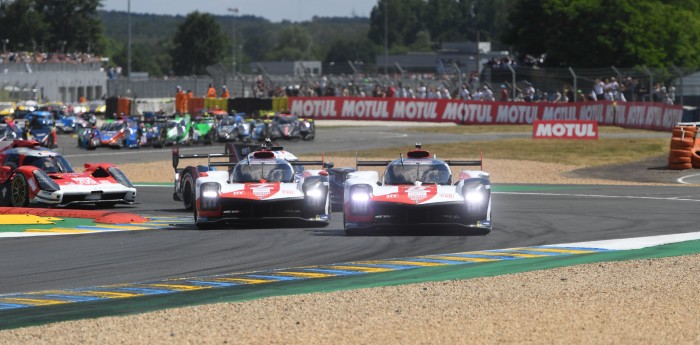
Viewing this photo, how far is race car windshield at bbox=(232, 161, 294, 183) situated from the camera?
19.6 m

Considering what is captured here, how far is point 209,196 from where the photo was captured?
18.8 metres

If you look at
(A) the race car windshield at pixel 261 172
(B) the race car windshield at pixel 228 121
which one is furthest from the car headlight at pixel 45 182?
(B) the race car windshield at pixel 228 121

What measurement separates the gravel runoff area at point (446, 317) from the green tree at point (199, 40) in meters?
159

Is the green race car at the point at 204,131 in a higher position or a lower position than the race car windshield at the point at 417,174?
lower

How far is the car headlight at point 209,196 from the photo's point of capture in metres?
18.8

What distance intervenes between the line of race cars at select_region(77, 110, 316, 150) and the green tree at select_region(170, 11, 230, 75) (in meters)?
121

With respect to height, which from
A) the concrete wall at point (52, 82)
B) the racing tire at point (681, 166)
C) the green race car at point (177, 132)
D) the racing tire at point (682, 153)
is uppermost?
the racing tire at point (682, 153)

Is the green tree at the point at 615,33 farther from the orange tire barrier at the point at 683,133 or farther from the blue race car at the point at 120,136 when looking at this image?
the orange tire barrier at the point at 683,133

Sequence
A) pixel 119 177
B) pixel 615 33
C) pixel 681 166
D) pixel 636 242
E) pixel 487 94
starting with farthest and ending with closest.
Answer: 1. pixel 615 33
2. pixel 487 94
3. pixel 681 166
4. pixel 119 177
5. pixel 636 242

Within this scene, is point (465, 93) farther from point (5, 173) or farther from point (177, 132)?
point (5, 173)

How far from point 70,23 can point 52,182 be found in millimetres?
126365

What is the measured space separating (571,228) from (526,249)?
2807 millimetres

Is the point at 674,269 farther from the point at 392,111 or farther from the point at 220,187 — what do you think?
the point at 392,111

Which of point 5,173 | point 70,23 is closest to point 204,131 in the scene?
point 5,173
